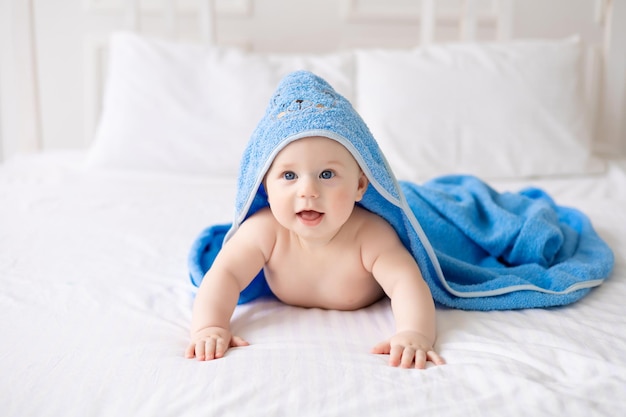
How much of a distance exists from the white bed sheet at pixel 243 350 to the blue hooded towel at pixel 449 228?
0.12 feet

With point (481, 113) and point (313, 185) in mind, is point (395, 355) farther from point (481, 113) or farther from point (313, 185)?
point (481, 113)

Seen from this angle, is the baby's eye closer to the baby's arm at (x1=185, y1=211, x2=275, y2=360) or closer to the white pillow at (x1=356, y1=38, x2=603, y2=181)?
the baby's arm at (x1=185, y1=211, x2=275, y2=360)

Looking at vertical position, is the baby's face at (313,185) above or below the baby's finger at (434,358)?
above

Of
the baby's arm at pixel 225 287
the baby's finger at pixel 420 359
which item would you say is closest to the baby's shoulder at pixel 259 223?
the baby's arm at pixel 225 287

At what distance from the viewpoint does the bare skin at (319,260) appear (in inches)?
36.3

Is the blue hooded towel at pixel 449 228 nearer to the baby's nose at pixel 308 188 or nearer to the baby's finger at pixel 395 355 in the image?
the baby's nose at pixel 308 188

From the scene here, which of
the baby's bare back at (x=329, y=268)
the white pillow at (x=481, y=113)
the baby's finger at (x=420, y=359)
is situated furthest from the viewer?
the white pillow at (x=481, y=113)

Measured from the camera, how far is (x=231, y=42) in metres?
2.44

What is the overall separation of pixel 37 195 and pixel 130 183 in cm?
26

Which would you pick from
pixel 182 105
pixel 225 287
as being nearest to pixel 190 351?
pixel 225 287

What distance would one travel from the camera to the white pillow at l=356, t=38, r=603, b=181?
1925 millimetres

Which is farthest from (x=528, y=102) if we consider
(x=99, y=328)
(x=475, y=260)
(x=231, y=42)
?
(x=99, y=328)

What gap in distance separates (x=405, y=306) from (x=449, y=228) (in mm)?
315

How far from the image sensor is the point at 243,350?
34.9 inches
